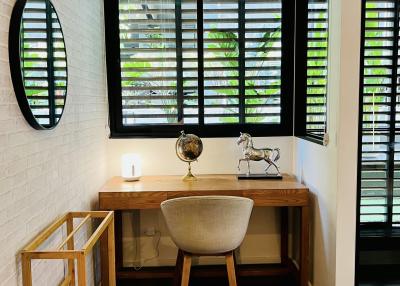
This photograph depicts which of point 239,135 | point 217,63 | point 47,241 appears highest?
point 217,63

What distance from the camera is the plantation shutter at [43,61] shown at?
172 cm

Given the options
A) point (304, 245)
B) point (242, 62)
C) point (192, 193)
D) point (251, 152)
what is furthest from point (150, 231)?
point (242, 62)

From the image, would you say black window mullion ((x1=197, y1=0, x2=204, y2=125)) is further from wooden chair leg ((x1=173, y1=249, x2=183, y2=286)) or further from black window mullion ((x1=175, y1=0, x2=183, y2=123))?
wooden chair leg ((x1=173, y1=249, x2=183, y2=286))

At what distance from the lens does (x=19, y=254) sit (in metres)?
1.62

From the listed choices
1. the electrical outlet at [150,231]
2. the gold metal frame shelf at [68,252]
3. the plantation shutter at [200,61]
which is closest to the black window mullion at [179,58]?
the plantation shutter at [200,61]

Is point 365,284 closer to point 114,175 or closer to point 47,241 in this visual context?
point 114,175

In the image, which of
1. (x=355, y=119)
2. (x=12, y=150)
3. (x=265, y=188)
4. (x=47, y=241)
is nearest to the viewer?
(x=12, y=150)

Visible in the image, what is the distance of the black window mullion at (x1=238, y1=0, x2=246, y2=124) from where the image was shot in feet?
10.6

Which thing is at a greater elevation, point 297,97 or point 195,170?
point 297,97

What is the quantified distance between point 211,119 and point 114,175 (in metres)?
0.87

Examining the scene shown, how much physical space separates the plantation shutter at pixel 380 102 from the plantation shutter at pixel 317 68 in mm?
317

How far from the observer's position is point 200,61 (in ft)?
10.7

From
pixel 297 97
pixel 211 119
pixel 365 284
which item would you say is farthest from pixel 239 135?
pixel 365 284

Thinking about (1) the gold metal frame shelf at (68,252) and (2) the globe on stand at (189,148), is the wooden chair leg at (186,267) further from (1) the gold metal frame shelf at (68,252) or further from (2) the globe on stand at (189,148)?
(2) the globe on stand at (189,148)
